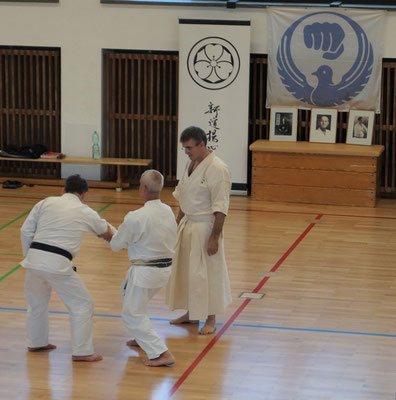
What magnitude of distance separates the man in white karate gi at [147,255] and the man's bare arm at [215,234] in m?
0.56

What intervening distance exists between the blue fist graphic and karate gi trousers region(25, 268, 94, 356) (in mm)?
7162

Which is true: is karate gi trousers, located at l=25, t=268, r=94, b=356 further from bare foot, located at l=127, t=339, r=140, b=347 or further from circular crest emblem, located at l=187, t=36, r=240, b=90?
circular crest emblem, located at l=187, t=36, r=240, b=90

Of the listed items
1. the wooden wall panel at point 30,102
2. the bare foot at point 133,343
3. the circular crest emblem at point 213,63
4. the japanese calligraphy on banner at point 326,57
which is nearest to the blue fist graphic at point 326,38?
the japanese calligraphy on banner at point 326,57

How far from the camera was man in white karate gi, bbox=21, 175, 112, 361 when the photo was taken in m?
5.59

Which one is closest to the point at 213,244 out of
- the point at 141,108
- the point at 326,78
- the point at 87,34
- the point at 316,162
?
the point at 316,162

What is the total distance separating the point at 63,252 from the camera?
560cm

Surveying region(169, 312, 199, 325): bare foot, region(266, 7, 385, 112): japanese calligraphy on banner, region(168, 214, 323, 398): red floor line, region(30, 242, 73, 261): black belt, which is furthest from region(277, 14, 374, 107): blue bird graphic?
region(30, 242, 73, 261): black belt

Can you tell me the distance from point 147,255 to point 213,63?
265 inches

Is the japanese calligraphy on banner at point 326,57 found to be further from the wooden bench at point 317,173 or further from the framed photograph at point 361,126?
the wooden bench at point 317,173

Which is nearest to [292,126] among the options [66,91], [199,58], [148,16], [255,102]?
[255,102]

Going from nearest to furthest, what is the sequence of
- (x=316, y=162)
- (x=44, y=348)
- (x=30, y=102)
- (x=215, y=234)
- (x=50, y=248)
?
(x=50, y=248), (x=44, y=348), (x=215, y=234), (x=316, y=162), (x=30, y=102)

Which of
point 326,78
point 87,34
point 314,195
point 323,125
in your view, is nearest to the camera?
point 314,195

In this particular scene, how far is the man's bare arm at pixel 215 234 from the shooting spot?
6.21 metres

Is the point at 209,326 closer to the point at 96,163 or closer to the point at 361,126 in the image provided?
the point at 96,163
